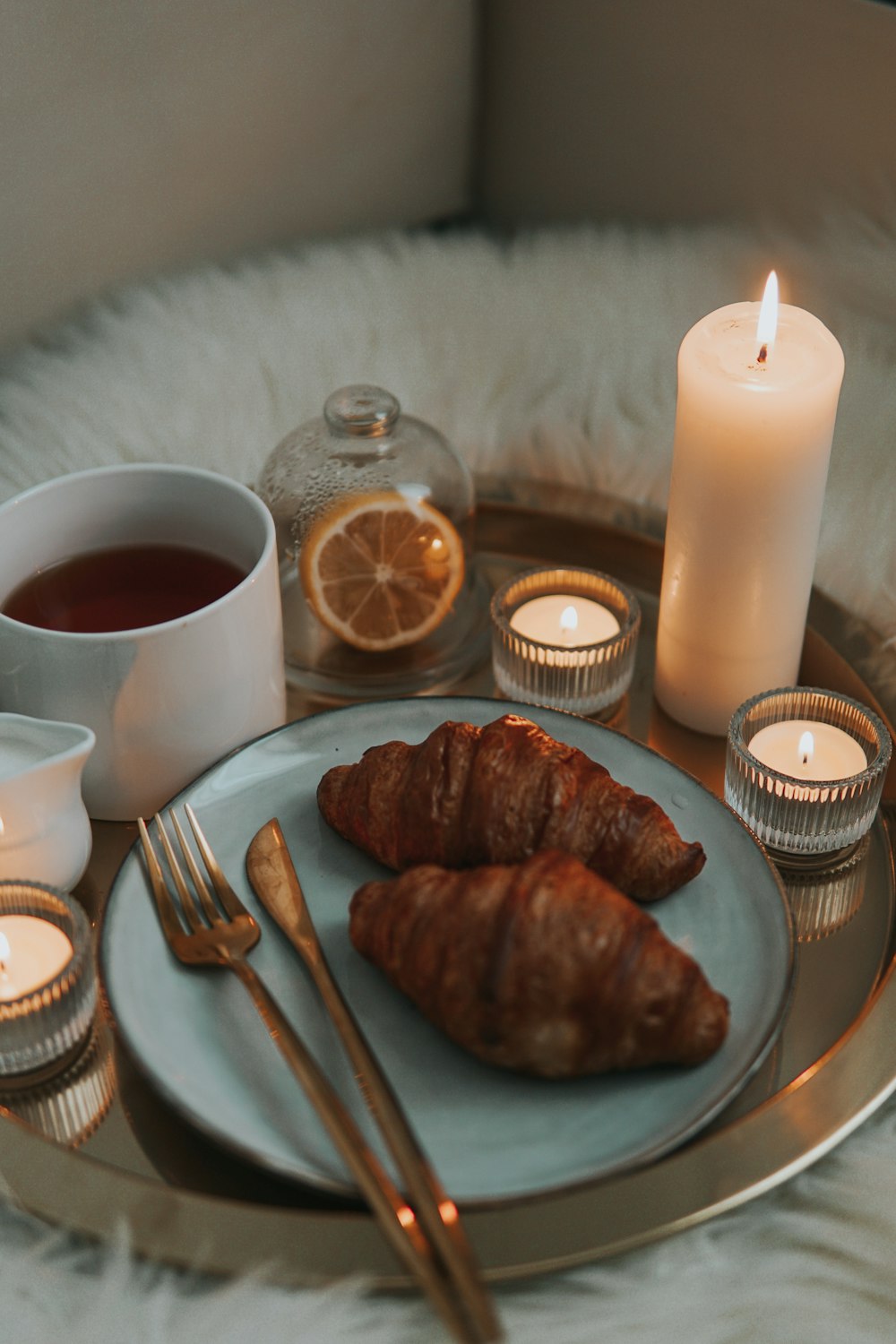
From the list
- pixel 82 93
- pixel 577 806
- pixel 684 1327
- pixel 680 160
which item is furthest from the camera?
pixel 680 160

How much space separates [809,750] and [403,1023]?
0.29m

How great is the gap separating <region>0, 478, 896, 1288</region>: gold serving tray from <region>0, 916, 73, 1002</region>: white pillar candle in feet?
0.17

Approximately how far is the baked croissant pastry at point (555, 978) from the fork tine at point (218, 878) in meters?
0.11

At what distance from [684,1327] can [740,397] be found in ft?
1.54

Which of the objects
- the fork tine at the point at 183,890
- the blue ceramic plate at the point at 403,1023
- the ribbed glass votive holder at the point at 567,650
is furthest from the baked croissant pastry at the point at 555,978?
the ribbed glass votive holder at the point at 567,650

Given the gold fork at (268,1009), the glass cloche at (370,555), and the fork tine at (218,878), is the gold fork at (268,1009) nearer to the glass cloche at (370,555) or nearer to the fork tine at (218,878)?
the fork tine at (218,878)

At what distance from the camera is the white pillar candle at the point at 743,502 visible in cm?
77

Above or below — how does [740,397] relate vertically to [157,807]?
above

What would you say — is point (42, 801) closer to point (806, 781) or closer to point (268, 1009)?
point (268, 1009)

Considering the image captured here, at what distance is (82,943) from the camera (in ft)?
2.12

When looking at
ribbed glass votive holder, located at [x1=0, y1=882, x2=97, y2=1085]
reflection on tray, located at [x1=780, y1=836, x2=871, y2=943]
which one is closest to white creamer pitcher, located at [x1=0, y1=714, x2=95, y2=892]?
ribbed glass votive holder, located at [x1=0, y1=882, x2=97, y2=1085]

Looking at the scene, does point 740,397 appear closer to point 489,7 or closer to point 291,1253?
point 291,1253

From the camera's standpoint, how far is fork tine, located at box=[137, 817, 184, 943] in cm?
69

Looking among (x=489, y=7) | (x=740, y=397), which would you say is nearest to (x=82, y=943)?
(x=740, y=397)
